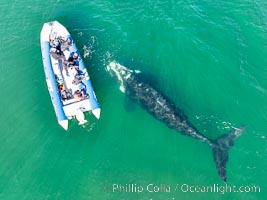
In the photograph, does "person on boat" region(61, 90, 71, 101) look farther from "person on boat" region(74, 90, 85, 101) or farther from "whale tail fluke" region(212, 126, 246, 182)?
"whale tail fluke" region(212, 126, 246, 182)

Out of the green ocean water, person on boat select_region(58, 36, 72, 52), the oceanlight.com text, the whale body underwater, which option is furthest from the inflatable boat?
the oceanlight.com text

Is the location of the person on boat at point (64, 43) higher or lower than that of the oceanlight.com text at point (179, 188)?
higher

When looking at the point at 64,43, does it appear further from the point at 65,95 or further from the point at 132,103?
the point at 132,103

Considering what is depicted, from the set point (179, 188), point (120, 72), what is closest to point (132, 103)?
point (120, 72)

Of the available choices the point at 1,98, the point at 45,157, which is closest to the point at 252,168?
the point at 45,157

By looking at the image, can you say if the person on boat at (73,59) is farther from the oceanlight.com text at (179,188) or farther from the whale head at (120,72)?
the oceanlight.com text at (179,188)

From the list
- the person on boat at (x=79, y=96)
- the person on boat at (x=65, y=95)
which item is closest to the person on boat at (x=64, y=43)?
the person on boat at (x=65, y=95)
